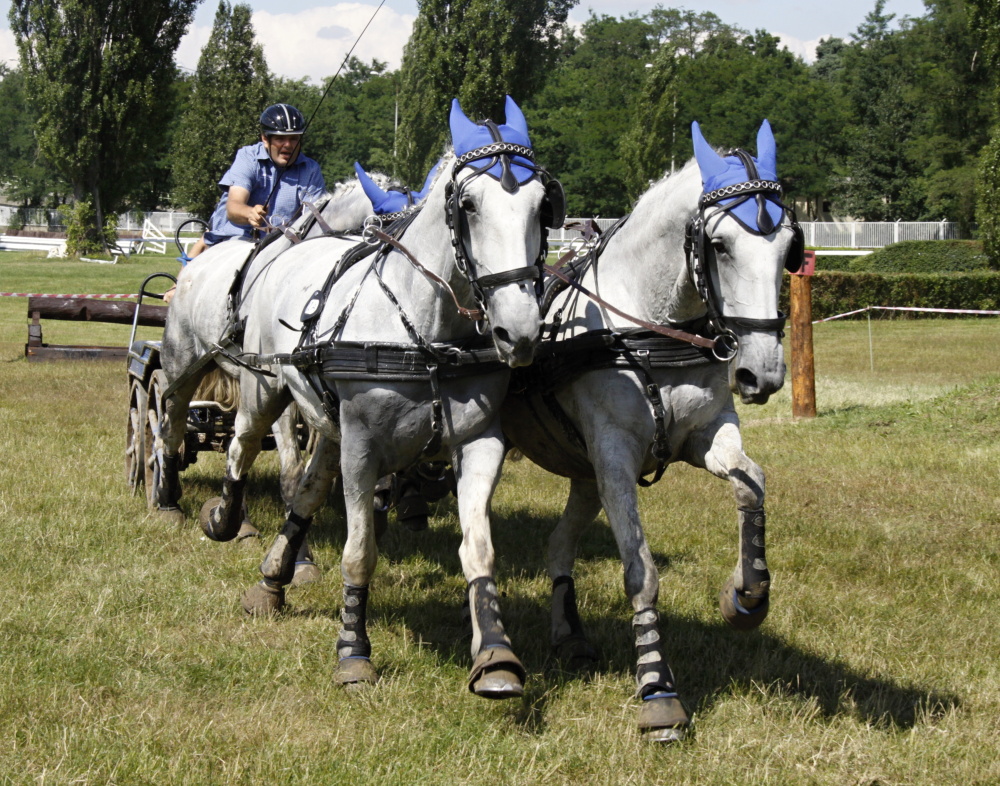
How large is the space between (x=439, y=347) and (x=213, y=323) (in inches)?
111

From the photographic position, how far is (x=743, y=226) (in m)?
4.10

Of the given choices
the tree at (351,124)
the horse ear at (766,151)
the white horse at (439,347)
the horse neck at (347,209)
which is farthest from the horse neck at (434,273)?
the tree at (351,124)

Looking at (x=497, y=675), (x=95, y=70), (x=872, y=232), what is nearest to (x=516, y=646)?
(x=497, y=675)

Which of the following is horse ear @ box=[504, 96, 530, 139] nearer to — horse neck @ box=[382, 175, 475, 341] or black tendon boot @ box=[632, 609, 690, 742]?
horse neck @ box=[382, 175, 475, 341]

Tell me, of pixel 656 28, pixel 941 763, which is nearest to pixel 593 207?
pixel 656 28

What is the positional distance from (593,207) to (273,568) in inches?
2412

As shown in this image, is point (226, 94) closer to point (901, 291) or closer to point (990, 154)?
point (990, 154)

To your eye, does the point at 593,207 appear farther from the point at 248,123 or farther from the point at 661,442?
the point at 661,442

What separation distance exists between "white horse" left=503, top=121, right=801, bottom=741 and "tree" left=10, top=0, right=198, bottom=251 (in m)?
39.4

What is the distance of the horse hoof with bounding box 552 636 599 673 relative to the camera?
5.11 meters

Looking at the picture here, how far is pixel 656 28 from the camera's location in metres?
89.6

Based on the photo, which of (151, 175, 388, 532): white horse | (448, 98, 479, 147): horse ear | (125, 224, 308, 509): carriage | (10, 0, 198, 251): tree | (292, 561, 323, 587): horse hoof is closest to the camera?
(448, 98, 479, 147): horse ear

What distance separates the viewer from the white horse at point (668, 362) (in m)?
4.11

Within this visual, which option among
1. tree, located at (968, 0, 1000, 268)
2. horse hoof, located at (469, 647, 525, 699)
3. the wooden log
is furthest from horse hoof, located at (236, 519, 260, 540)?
tree, located at (968, 0, 1000, 268)
